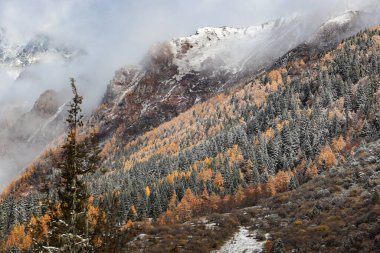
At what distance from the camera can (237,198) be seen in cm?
13350

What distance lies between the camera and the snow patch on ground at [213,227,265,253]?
71312mm

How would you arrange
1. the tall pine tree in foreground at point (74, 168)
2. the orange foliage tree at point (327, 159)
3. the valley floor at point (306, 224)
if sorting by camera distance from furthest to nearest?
the orange foliage tree at point (327, 159)
the valley floor at point (306, 224)
the tall pine tree in foreground at point (74, 168)

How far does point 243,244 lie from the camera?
76.3 metres

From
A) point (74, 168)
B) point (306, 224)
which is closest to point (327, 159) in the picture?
point (306, 224)

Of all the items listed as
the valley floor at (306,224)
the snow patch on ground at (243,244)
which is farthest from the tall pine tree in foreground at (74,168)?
the snow patch on ground at (243,244)

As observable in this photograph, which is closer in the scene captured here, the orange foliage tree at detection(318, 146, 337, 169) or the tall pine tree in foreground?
the tall pine tree in foreground

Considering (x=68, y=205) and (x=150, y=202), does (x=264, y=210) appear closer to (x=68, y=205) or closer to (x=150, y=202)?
(x=150, y=202)

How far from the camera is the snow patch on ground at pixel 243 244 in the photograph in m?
71.3

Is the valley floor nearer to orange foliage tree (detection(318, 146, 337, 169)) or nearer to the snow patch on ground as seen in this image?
the snow patch on ground

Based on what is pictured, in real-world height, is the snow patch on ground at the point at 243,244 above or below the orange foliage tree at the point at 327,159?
below

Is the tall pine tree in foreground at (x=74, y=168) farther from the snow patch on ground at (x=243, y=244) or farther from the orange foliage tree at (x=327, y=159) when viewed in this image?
the orange foliage tree at (x=327, y=159)

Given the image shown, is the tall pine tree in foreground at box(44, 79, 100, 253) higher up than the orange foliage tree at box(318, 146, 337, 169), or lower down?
lower down

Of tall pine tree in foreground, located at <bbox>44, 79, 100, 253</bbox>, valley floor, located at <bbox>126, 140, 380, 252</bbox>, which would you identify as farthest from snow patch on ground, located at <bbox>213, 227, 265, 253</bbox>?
tall pine tree in foreground, located at <bbox>44, 79, 100, 253</bbox>

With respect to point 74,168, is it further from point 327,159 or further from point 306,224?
point 327,159
